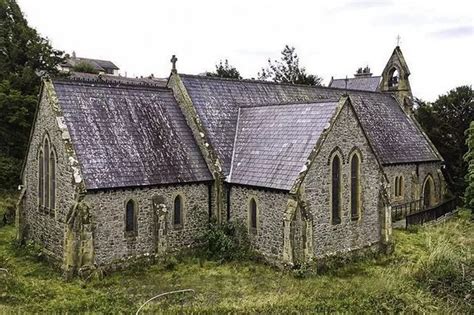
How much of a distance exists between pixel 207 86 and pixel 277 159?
8287 mm

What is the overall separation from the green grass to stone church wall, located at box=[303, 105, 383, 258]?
4.24 feet

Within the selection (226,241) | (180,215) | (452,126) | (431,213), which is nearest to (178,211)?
(180,215)

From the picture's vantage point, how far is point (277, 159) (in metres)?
23.3

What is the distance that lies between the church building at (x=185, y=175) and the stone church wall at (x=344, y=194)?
0.06 m

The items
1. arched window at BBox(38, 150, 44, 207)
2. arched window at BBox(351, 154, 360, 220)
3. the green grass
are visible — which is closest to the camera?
the green grass

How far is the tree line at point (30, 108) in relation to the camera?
124 feet

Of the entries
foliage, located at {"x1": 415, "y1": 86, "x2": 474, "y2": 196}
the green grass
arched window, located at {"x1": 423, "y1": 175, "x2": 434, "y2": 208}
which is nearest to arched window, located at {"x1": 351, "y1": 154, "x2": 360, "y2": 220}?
the green grass

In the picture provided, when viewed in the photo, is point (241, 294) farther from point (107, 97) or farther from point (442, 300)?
point (107, 97)

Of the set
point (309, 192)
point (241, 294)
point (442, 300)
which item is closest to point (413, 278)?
point (442, 300)

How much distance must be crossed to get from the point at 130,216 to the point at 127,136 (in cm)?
414

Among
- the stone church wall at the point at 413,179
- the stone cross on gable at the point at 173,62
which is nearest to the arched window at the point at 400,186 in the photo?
the stone church wall at the point at 413,179

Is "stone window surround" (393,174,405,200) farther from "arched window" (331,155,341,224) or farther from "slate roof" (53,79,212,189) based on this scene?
"slate roof" (53,79,212,189)

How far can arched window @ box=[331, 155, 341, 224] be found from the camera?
74.8 ft

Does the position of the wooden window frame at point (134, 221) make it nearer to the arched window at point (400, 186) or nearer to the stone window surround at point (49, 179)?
the stone window surround at point (49, 179)
